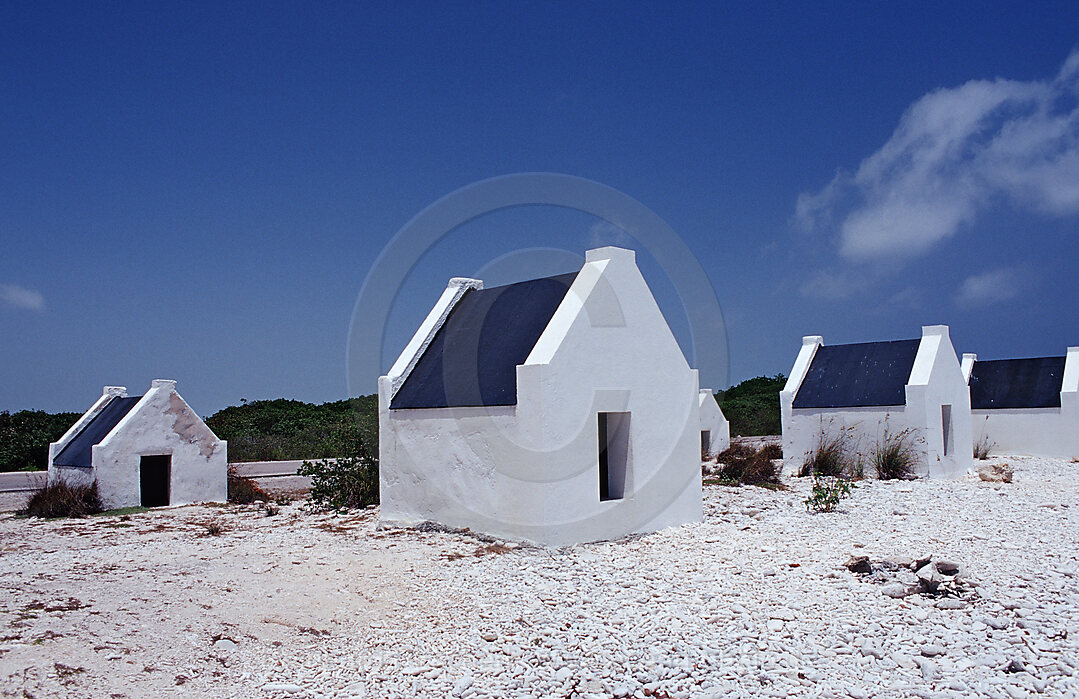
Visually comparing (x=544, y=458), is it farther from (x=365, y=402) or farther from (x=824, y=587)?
(x=365, y=402)

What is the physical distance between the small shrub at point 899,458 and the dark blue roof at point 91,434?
18.0 m

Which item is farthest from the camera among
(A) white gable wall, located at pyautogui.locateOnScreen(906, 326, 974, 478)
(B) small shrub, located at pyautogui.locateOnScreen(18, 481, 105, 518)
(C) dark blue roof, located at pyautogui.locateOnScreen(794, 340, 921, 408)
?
(C) dark blue roof, located at pyautogui.locateOnScreen(794, 340, 921, 408)

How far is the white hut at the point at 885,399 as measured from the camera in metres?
19.4

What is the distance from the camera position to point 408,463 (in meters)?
13.4

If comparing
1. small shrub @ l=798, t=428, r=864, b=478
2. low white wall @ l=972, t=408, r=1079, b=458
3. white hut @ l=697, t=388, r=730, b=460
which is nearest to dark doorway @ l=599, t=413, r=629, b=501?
small shrub @ l=798, t=428, r=864, b=478

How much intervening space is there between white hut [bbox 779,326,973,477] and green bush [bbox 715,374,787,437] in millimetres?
15476

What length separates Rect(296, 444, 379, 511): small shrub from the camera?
15.7 meters

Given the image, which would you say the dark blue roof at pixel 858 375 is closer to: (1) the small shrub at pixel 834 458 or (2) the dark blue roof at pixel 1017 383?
(1) the small shrub at pixel 834 458

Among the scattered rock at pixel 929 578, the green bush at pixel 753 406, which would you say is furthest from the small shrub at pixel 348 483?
the green bush at pixel 753 406

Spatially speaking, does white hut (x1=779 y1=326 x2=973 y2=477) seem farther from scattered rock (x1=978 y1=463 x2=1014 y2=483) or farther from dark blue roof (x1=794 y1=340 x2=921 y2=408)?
scattered rock (x1=978 y1=463 x2=1014 y2=483)

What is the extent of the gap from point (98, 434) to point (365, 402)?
21.3 feet

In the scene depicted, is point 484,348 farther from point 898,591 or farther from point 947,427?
point 947,427

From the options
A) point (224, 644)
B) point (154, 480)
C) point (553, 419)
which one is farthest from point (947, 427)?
point (154, 480)

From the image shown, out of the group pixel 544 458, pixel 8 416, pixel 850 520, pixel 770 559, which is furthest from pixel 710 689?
pixel 8 416
